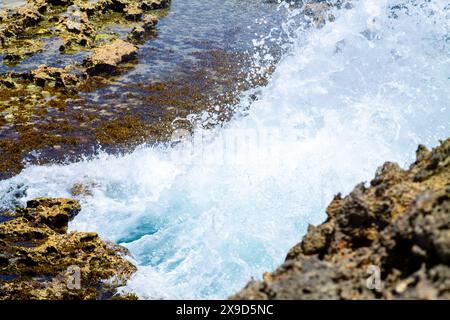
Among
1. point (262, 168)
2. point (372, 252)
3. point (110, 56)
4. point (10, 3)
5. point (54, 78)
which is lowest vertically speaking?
point (54, 78)

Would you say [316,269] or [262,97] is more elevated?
[316,269]

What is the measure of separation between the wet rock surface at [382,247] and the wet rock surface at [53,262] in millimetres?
4440

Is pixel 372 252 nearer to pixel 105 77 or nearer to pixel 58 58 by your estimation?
pixel 105 77

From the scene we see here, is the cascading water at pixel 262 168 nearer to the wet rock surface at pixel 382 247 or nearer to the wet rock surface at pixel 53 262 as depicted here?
the wet rock surface at pixel 53 262

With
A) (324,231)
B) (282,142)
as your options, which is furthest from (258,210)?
(324,231)

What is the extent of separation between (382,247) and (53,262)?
20.8ft

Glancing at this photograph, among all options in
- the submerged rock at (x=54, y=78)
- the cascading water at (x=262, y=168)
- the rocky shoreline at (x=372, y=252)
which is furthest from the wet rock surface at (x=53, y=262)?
the submerged rock at (x=54, y=78)

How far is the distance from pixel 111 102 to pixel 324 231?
12.9m

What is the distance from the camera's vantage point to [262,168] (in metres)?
11.0

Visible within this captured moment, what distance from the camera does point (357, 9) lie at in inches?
837

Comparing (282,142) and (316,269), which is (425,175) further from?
(282,142)

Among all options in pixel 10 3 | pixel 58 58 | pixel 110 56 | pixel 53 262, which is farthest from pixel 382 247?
pixel 10 3

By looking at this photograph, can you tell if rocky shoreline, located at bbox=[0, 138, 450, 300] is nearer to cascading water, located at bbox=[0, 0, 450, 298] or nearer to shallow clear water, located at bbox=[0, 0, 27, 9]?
cascading water, located at bbox=[0, 0, 450, 298]

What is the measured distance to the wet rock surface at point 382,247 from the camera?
320cm
